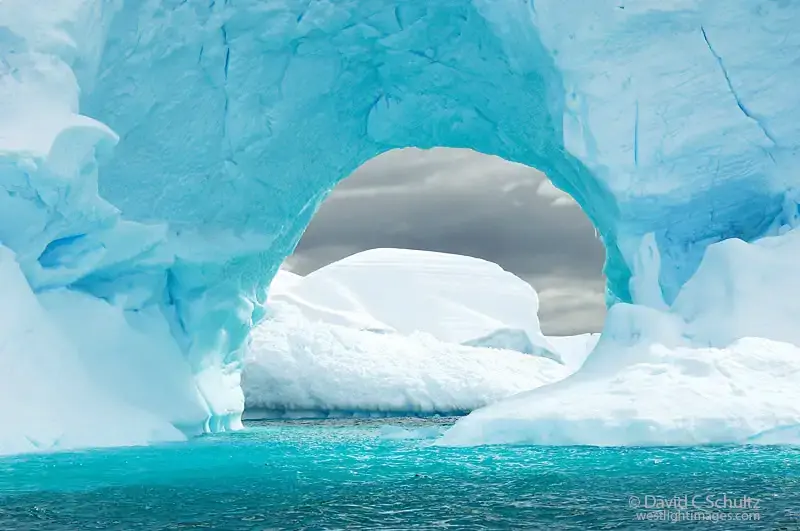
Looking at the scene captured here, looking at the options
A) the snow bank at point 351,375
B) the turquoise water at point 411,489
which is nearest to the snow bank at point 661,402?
the turquoise water at point 411,489

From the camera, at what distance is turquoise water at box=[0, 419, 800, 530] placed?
561 centimetres

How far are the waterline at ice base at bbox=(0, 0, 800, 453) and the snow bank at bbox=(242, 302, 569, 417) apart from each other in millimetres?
8810

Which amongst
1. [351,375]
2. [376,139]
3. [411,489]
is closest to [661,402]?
[411,489]

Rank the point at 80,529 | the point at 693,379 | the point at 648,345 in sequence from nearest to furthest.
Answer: the point at 80,529
the point at 693,379
the point at 648,345

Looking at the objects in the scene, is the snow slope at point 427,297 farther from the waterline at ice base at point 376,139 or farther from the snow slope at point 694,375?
the snow slope at point 694,375

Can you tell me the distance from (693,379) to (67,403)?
26.9 feet

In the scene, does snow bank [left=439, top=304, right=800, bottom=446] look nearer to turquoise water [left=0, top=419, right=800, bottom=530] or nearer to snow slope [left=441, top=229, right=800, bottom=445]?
snow slope [left=441, top=229, right=800, bottom=445]

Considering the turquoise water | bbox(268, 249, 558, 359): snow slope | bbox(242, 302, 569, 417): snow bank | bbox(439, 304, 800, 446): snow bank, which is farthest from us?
bbox(268, 249, 558, 359): snow slope

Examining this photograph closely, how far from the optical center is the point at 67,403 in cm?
1182

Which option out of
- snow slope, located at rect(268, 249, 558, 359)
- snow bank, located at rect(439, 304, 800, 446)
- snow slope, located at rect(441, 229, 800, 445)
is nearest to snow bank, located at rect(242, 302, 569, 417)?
snow slope, located at rect(268, 249, 558, 359)

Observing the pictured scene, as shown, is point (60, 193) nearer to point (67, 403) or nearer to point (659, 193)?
point (67, 403)

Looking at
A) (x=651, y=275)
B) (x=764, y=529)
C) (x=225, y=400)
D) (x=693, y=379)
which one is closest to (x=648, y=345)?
(x=693, y=379)

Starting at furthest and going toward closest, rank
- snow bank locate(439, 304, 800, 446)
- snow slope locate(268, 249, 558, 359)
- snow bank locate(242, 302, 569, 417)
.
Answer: snow slope locate(268, 249, 558, 359), snow bank locate(242, 302, 569, 417), snow bank locate(439, 304, 800, 446)

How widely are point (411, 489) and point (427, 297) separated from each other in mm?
37547
